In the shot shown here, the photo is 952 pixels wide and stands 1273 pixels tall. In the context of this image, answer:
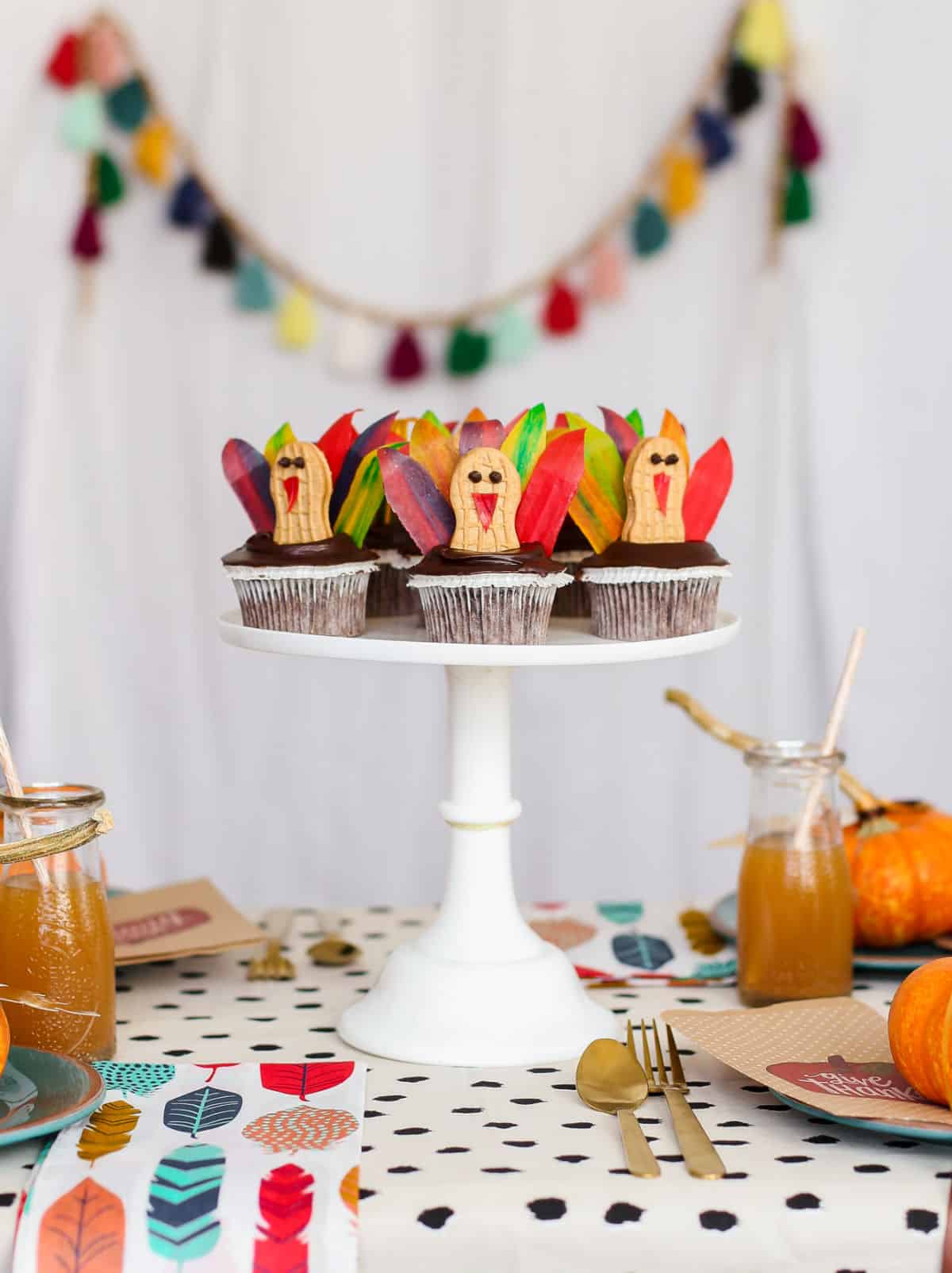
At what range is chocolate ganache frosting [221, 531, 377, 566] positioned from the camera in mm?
996

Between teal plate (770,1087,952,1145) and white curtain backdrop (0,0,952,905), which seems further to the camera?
white curtain backdrop (0,0,952,905)

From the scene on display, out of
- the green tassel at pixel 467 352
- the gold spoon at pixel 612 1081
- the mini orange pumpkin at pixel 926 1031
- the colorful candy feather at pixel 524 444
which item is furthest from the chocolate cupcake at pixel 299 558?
the green tassel at pixel 467 352

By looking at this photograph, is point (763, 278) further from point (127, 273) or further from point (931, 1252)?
point (931, 1252)

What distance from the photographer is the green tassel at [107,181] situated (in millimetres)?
2236

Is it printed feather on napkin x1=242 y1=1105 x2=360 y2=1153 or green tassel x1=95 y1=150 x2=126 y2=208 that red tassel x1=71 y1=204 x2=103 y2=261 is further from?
printed feather on napkin x1=242 y1=1105 x2=360 y2=1153

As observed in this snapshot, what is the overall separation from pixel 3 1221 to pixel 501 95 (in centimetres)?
190

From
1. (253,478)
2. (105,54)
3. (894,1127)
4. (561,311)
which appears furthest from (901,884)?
(105,54)

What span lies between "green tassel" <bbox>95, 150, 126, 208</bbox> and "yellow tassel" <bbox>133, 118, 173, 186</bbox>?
47 mm

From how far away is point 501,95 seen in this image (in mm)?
2246

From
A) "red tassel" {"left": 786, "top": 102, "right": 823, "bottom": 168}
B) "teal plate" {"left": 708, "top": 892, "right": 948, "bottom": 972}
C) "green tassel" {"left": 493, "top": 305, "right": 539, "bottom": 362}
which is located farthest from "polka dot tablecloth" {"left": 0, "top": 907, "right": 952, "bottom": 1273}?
"red tassel" {"left": 786, "top": 102, "right": 823, "bottom": 168}

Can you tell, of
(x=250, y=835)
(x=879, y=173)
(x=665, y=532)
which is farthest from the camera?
(x=250, y=835)

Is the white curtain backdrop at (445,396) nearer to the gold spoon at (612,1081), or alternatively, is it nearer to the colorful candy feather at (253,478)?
the colorful candy feather at (253,478)

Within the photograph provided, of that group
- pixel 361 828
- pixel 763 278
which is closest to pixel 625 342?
pixel 763 278

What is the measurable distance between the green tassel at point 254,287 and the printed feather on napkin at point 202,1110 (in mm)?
1602
